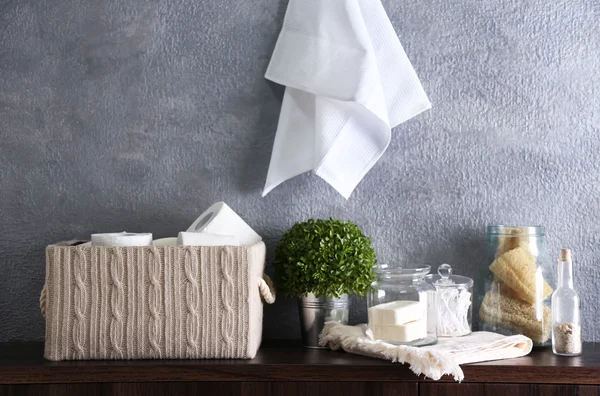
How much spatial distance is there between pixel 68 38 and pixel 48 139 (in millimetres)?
207

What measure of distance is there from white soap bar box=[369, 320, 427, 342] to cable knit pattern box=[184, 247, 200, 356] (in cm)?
30

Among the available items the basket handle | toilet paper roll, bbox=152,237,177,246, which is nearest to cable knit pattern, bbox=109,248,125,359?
toilet paper roll, bbox=152,237,177,246

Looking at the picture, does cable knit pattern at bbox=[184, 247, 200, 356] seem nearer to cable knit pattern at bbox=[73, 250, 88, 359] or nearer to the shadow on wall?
cable knit pattern at bbox=[73, 250, 88, 359]

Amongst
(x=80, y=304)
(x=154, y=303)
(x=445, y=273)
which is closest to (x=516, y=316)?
(x=445, y=273)

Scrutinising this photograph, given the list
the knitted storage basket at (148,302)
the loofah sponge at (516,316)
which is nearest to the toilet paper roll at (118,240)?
the knitted storage basket at (148,302)

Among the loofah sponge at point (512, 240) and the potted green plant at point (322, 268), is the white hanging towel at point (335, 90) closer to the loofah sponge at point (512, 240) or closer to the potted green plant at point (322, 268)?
the potted green plant at point (322, 268)

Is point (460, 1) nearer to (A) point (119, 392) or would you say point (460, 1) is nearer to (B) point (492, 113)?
(B) point (492, 113)

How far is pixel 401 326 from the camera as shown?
3.77ft

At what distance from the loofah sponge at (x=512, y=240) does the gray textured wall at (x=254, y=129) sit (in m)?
0.08

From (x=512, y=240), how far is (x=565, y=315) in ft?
0.56

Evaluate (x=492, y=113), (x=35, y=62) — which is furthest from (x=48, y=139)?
(x=492, y=113)

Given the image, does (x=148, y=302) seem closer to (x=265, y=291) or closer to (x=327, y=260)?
(x=265, y=291)

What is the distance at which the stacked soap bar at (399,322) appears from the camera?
3.77 feet

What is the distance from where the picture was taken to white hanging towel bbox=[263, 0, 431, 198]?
1.29 meters
